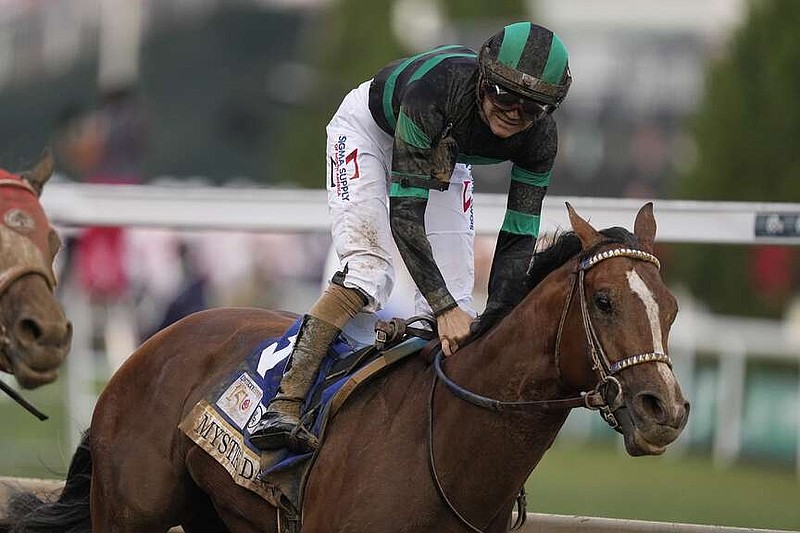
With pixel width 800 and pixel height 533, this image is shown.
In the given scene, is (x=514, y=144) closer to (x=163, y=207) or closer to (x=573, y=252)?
(x=573, y=252)

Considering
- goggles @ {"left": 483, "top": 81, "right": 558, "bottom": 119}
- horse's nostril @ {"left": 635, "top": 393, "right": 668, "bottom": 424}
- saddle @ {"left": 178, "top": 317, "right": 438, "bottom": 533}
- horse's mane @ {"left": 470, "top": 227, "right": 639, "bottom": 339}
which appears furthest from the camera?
saddle @ {"left": 178, "top": 317, "right": 438, "bottom": 533}

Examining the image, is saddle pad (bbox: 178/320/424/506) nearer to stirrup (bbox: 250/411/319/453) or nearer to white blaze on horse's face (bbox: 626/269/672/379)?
stirrup (bbox: 250/411/319/453)

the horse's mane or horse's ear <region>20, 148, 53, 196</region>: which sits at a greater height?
Answer: the horse's mane

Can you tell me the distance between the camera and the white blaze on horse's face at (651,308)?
14.3ft

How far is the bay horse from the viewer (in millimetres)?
4414

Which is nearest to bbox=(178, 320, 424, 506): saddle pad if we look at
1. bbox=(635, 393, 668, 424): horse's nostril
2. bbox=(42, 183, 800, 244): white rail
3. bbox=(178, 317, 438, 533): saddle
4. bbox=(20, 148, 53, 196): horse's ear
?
bbox=(178, 317, 438, 533): saddle

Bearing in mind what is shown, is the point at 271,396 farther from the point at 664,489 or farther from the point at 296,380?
the point at 664,489

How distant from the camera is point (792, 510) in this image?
9773 mm

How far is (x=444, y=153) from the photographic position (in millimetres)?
5055

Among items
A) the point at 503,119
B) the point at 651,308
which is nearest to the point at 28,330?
the point at 503,119

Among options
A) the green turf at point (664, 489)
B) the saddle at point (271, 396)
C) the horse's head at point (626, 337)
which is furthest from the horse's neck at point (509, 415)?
the green turf at point (664, 489)

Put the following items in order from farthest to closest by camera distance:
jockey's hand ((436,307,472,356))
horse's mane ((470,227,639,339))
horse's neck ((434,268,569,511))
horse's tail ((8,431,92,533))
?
horse's tail ((8,431,92,533)) → jockey's hand ((436,307,472,356)) → horse's neck ((434,268,569,511)) → horse's mane ((470,227,639,339))

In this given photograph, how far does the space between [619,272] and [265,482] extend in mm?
1440

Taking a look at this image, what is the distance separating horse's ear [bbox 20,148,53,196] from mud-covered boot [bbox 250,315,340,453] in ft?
4.81
